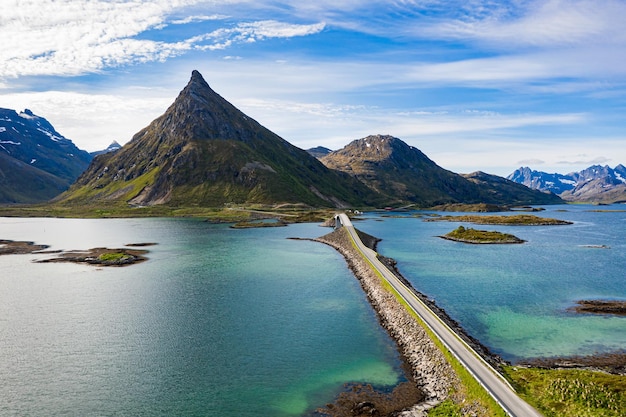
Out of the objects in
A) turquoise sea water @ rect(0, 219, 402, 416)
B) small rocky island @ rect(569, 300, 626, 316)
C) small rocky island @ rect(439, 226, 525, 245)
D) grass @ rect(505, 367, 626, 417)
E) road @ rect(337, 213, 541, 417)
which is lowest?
turquoise sea water @ rect(0, 219, 402, 416)

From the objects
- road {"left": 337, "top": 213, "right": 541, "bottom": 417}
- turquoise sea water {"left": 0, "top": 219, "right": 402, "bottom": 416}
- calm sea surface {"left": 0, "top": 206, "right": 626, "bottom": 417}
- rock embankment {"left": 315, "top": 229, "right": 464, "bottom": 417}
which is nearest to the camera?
road {"left": 337, "top": 213, "right": 541, "bottom": 417}

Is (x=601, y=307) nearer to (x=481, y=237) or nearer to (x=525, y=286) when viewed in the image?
(x=525, y=286)

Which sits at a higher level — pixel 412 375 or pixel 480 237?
pixel 480 237

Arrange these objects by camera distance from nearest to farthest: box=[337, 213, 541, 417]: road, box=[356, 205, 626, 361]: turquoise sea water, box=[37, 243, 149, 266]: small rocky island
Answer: box=[337, 213, 541, 417]: road, box=[356, 205, 626, 361]: turquoise sea water, box=[37, 243, 149, 266]: small rocky island

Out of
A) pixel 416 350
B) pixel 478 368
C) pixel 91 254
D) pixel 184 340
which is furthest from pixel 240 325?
pixel 91 254

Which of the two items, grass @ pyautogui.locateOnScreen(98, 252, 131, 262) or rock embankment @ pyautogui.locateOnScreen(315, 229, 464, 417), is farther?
grass @ pyautogui.locateOnScreen(98, 252, 131, 262)

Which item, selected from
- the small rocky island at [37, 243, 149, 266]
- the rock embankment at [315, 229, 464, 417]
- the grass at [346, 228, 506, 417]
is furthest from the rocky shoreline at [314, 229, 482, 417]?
the small rocky island at [37, 243, 149, 266]

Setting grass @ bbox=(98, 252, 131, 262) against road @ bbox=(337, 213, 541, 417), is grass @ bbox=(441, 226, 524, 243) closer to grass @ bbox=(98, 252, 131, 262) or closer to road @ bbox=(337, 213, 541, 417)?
road @ bbox=(337, 213, 541, 417)
